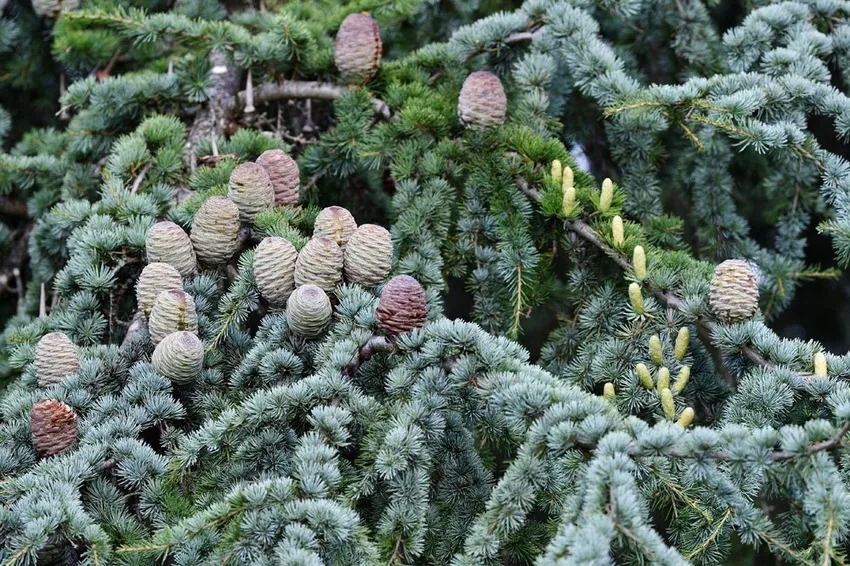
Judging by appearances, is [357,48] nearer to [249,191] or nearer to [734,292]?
[249,191]

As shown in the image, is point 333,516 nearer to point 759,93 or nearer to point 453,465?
point 453,465

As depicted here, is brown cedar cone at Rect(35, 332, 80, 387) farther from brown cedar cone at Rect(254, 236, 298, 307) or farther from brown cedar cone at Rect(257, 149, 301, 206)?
brown cedar cone at Rect(257, 149, 301, 206)

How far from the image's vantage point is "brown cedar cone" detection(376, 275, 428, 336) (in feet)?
5.17

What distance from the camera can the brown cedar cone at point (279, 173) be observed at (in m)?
1.98

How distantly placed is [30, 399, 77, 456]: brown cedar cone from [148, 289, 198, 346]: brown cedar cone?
22 cm

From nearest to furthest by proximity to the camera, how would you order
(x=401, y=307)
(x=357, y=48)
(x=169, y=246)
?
(x=401, y=307) → (x=169, y=246) → (x=357, y=48)

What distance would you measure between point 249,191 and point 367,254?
33 cm

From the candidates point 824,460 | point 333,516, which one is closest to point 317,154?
point 333,516

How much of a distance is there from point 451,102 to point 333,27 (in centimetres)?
48

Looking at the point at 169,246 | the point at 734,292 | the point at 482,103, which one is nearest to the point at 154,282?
the point at 169,246

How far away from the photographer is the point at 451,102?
2195 mm

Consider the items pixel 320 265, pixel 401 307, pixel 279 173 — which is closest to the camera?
pixel 401 307

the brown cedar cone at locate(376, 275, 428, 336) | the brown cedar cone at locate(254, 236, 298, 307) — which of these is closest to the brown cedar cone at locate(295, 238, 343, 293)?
the brown cedar cone at locate(254, 236, 298, 307)

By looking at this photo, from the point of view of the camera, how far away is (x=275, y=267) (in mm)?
1730
